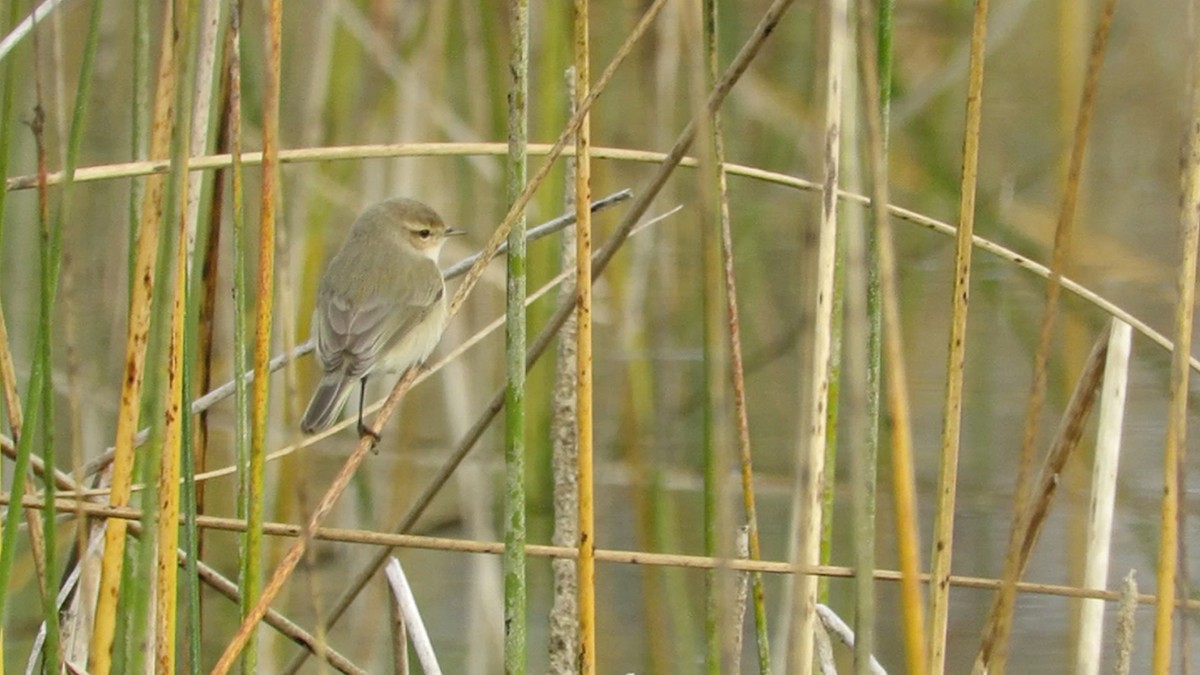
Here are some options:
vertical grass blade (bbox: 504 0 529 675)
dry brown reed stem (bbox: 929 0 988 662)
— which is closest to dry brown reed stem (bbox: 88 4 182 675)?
vertical grass blade (bbox: 504 0 529 675)

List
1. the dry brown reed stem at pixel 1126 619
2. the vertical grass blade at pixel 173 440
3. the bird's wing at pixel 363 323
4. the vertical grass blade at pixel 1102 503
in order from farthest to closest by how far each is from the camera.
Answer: the bird's wing at pixel 363 323 < the vertical grass blade at pixel 1102 503 < the dry brown reed stem at pixel 1126 619 < the vertical grass blade at pixel 173 440

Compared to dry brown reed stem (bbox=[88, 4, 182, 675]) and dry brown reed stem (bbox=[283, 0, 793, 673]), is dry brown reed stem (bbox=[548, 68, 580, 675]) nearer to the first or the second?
dry brown reed stem (bbox=[283, 0, 793, 673])

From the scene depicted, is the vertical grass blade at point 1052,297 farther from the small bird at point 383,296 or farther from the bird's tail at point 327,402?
the small bird at point 383,296

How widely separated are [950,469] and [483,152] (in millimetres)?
831

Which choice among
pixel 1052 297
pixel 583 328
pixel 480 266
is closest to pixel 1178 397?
pixel 1052 297

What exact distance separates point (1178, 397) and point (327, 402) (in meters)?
1.76

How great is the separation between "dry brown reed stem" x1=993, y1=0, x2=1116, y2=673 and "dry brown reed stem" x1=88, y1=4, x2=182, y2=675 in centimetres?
89

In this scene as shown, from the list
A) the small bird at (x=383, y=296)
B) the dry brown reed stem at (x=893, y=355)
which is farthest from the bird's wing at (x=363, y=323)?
the dry brown reed stem at (x=893, y=355)

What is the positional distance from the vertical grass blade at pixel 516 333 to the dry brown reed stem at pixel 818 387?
272 millimetres

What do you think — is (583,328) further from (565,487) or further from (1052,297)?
(565,487)

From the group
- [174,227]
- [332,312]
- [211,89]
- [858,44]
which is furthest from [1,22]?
[332,312]

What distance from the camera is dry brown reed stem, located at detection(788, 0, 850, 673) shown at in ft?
5.04

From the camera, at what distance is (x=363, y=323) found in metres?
3.26

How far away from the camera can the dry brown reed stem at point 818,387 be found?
154cm
